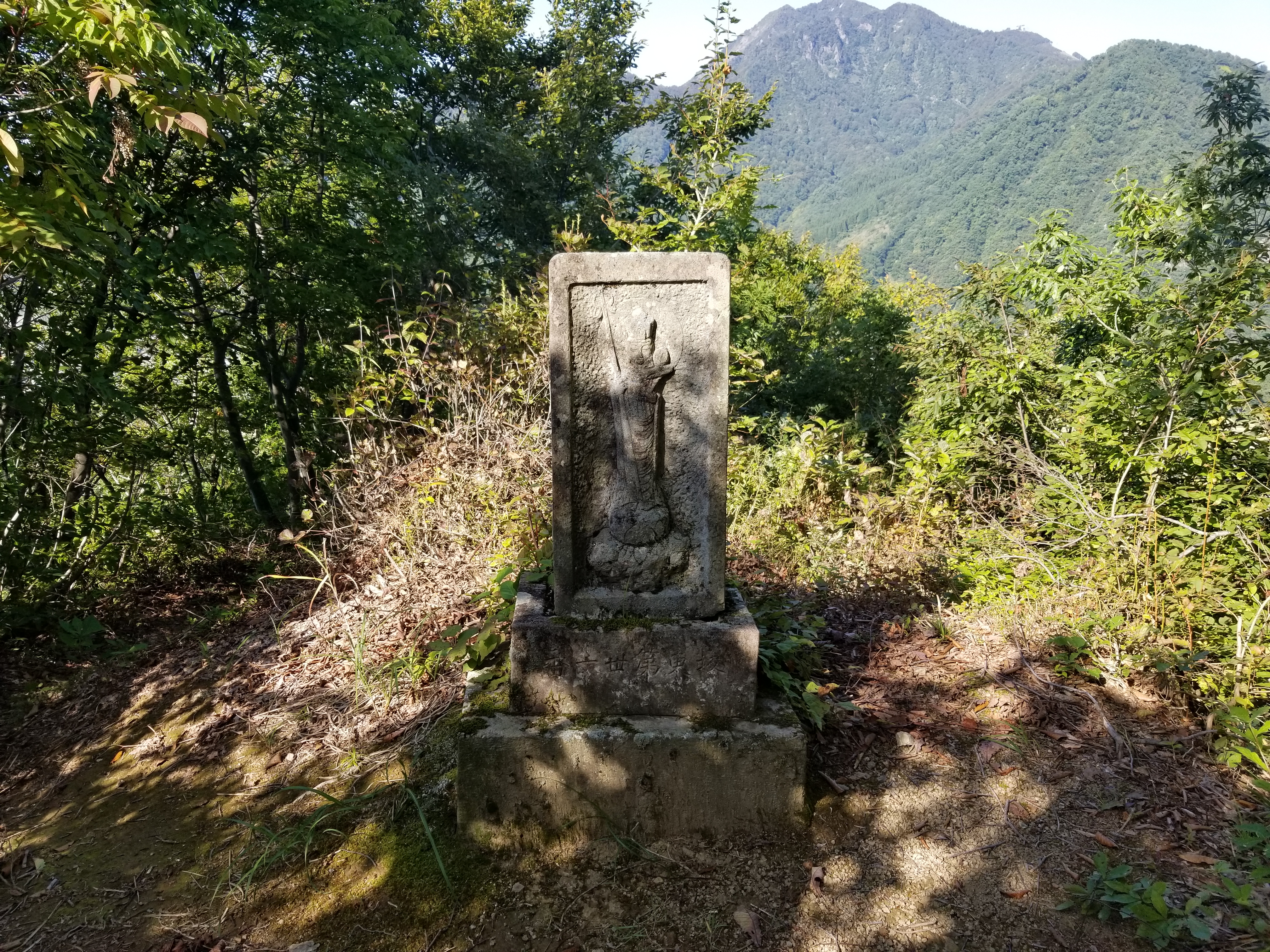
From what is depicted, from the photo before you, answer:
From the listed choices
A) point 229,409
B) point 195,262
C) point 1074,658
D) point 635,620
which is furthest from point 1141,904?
point 229,409

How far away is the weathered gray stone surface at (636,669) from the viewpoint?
2.36 m

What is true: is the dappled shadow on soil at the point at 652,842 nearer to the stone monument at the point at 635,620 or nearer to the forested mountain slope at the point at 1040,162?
the stone monument at the point at 635,620

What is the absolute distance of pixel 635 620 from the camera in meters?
2.45

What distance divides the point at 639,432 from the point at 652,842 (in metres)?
1.46

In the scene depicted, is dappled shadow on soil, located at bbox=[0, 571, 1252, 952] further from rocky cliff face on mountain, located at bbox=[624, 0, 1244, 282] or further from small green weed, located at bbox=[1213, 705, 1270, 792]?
rocky cliff face on mountain, located at bbox=[624, 0, 1244, 282]

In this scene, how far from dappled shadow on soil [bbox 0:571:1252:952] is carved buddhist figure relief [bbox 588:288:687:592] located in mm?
959

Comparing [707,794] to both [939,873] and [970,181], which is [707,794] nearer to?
[939,873]

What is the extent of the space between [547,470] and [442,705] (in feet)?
6.19

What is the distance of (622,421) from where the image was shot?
2420 mm

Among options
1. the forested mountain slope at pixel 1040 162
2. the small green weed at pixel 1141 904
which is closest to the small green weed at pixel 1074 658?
the small green weed at pixel 1141 904

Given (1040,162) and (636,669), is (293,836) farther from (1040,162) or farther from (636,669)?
(1040,162)

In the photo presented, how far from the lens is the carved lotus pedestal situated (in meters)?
2.24

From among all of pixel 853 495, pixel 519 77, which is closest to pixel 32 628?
pixel 853 495

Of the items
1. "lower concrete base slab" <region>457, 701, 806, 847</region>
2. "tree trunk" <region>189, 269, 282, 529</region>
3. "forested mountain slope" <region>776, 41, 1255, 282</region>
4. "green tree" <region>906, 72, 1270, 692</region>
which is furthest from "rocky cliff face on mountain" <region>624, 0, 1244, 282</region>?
"tree trunk" <region>189, 269, 282, 529</region>
